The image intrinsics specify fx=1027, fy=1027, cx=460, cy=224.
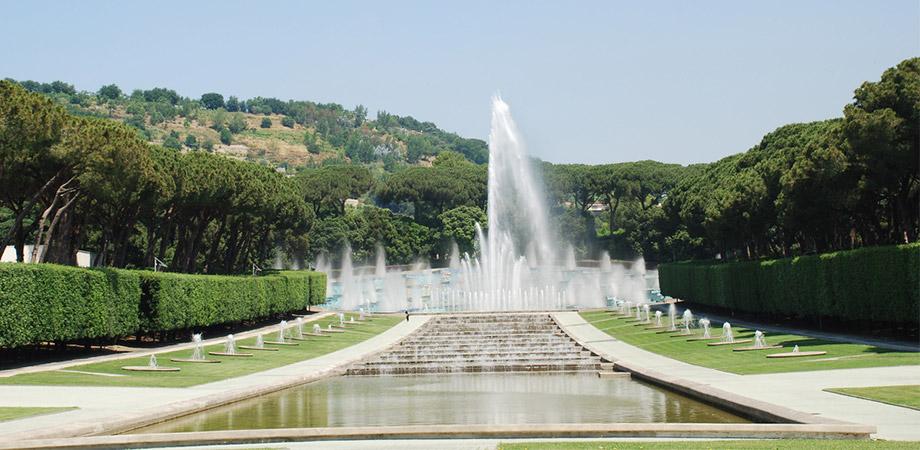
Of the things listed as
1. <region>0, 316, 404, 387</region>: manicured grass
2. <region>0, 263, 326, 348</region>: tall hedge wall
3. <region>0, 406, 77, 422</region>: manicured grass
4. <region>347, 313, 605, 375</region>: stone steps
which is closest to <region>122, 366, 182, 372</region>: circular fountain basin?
<region>0, 316, 404, 387</region>: manicured grass

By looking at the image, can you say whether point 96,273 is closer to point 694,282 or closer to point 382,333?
point 382,333

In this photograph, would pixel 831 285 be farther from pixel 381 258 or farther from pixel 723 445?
pixel 381 258

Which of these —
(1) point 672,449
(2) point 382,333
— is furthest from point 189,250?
(1) point 672,449

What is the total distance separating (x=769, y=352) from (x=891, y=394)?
14.1 metres

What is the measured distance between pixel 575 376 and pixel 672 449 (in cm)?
1929

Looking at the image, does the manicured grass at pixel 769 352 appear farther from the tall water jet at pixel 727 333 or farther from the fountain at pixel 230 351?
the fountain at pixel 230 351

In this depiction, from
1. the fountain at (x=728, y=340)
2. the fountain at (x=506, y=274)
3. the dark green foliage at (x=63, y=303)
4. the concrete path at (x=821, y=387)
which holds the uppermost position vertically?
the fountain at (x=506, y=274)

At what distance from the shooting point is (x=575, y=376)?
33562 millimetres

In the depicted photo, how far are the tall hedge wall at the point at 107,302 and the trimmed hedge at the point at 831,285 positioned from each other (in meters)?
27.4

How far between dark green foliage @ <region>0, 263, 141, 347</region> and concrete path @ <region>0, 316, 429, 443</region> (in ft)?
23.3

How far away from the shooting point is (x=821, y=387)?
22344 mm

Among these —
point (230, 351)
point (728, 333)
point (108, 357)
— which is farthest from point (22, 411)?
point (728, 333)

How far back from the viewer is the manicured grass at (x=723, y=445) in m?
13.9

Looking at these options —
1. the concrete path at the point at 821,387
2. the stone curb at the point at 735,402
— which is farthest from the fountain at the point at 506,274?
the stone curb at the point at 735,402
